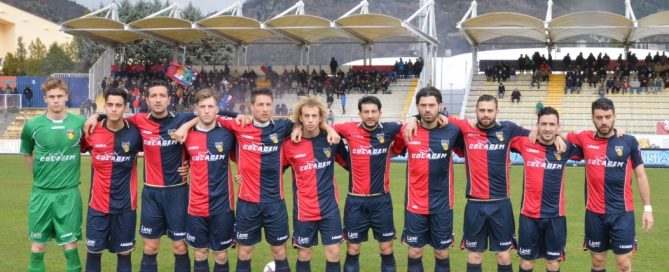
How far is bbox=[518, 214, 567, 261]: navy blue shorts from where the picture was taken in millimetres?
7836

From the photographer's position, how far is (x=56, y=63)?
69.9m

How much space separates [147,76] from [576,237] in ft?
101

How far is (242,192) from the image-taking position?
7840 mm

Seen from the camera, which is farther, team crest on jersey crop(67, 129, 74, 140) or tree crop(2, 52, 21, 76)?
tree crop(2, 52, 21, 76)

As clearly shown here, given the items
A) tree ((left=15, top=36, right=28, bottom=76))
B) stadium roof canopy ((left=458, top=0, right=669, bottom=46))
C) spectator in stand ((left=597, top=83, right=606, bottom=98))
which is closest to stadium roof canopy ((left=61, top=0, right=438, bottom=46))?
stadium roof canopy ((left=458, top=0, right=669, bottom=46))

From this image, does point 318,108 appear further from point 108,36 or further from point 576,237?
point 108,36

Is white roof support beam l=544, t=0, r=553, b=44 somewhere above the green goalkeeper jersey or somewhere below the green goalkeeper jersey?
above

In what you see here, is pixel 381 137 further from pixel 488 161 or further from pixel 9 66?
pixel 9 66

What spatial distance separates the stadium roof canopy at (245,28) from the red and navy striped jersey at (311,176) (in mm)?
24601

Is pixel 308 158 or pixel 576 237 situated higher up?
pixel 308 158

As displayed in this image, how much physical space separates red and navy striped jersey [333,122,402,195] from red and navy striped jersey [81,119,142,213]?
88.7 inches

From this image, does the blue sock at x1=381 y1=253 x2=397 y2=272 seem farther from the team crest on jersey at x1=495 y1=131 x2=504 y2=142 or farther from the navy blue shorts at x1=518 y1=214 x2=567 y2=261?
the team crest on jersey at x1=495 y1=131 x2=504 y2=142

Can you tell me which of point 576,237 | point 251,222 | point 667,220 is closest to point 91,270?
point 251,222

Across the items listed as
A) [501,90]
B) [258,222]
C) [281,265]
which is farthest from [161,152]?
[501,90]
